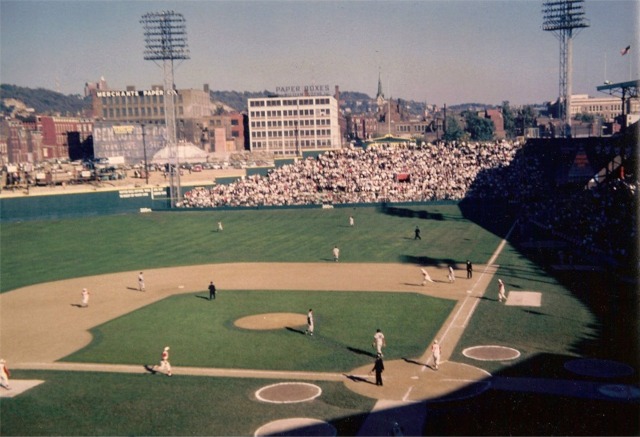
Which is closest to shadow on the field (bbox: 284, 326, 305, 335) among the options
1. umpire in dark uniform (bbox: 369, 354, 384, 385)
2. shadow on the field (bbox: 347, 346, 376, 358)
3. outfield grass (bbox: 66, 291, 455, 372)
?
outfield grass (bbox: 66, 291, 455, 372)

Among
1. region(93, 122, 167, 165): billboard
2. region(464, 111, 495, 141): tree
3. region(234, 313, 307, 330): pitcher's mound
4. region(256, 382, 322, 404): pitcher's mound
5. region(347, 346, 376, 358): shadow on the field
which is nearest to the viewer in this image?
region(256, 382, 322, 404): pitcher's mound

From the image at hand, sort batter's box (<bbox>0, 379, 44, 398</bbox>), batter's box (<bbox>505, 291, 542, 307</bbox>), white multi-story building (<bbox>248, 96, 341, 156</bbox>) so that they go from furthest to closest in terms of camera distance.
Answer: white multi-story building (<bbox>248, 96, 341, 156</bbox>)
batter's box (<bbox>505, 291, 542, 307</bbox>)
batter's box (<bbox>0, 379, 44, 398</bbox>)

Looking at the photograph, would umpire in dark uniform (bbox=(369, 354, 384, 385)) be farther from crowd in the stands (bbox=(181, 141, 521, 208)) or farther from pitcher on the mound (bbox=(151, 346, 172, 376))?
crowd in the stands (bbox=(181, 141, 521, 208))

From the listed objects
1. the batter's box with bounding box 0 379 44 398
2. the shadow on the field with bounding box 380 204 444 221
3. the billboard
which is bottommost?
the batter's box with bounding box 0 379 44 398

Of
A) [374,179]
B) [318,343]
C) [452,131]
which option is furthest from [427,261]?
[452,131]

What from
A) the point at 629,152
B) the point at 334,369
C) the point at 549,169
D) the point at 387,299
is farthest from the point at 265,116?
the point at 334,369

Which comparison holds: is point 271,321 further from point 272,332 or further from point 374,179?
point 374,179

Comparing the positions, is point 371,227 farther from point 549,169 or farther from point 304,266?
point 549,169
